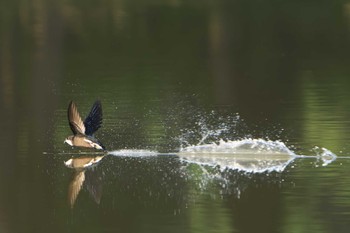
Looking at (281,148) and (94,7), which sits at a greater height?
(94,7)

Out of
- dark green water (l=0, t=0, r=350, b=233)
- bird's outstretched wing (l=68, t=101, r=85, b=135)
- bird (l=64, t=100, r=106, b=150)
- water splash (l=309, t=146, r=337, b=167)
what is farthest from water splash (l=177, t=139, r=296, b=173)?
bird's outstretched wing (l=68, t=101, r=85, b=135)

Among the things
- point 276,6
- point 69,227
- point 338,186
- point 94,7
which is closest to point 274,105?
point 338,186

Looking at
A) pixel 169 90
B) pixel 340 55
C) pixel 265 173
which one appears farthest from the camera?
pixel 340 55

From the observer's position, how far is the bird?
15.6m

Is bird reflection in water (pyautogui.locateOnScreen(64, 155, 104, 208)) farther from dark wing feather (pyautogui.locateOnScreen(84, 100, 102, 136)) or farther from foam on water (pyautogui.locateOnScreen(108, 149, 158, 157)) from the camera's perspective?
dark wing feather (pyautogui.locateOnScreen(84, 100, 102, 136))

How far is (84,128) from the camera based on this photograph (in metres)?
15.9

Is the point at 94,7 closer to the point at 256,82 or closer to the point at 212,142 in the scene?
the point at 256,82

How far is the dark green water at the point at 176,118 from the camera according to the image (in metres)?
12.5

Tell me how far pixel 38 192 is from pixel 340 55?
1513 cm

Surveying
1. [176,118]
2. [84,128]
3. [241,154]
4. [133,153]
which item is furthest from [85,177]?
[176,118]

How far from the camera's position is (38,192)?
13.8 meters

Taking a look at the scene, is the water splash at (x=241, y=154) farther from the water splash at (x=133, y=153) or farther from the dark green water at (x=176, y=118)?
the water splash at (x=133, y=153)

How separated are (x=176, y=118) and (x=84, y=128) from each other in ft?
9.22

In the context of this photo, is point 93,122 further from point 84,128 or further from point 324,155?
point 324,155
